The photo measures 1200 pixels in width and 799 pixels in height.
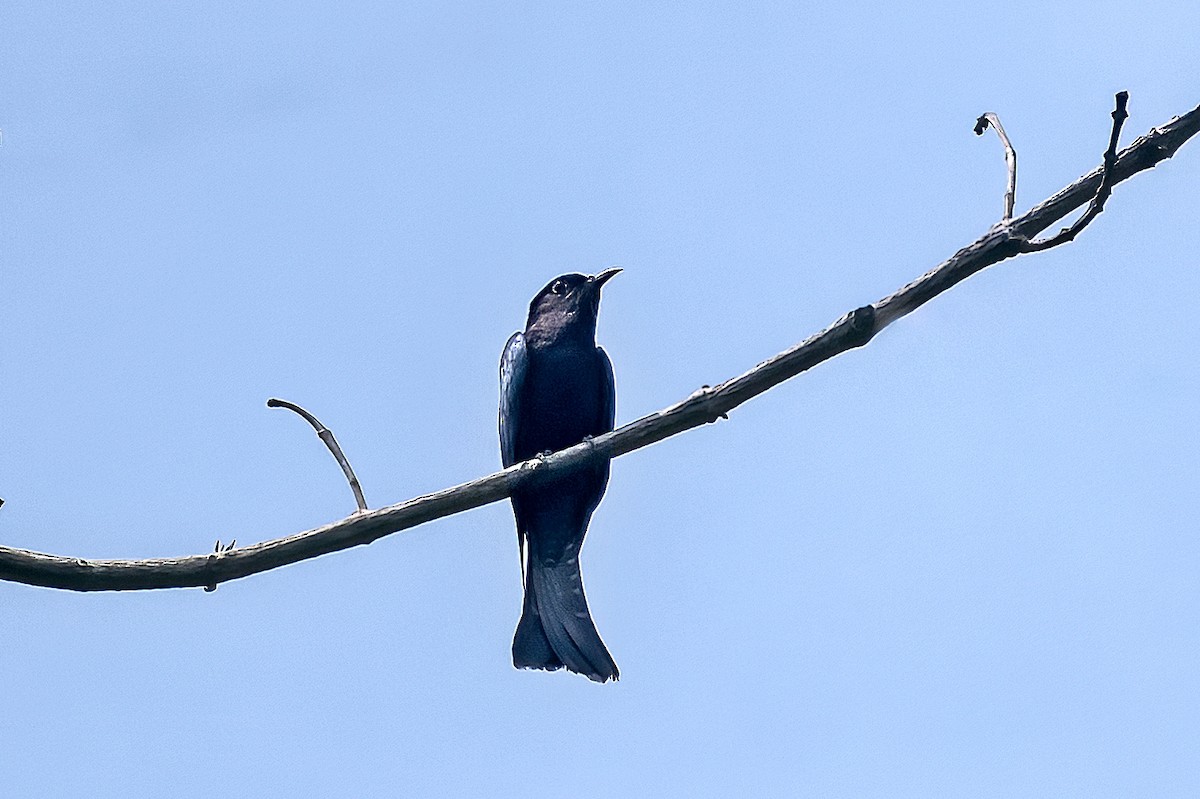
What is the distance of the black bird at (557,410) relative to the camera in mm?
5938

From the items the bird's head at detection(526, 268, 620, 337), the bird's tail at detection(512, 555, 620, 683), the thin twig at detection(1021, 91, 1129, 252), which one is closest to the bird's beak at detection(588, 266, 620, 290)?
the bird's head at detection(526, 268, 620, 337)

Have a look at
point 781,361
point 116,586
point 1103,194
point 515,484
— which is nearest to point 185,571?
point 116,586

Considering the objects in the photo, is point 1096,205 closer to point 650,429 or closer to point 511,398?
point 650,429

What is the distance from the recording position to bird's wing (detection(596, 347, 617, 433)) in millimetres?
6852

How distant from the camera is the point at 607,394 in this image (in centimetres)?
686

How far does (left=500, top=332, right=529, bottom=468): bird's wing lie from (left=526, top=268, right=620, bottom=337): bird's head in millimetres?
207

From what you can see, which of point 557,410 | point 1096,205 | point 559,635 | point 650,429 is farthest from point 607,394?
point 1096,205

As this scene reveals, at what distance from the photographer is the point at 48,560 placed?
4.01 m

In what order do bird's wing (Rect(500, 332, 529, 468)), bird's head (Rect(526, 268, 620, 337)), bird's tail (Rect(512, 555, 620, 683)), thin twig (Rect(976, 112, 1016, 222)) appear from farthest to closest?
bird's head (Rect(526, 268, 620, 337))
bird's wing (Rect(500, 332, 529, 468))
bird's tail (Rect(512, 555, 620, 683))
thin twig (Rect(976, 112, 1016, 222))

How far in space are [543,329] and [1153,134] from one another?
3.73m

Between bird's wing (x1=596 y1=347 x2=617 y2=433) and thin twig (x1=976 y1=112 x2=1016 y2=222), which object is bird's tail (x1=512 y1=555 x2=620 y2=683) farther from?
thin twig (x1=976 y1=112 x2=1016 y2=222)

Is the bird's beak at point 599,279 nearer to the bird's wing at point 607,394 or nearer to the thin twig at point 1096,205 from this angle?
the bird's wing at point 607,394

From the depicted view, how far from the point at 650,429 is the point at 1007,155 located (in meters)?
1.46

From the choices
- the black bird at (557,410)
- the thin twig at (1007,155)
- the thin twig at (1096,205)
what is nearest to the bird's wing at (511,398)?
the black bird at (557,410)
